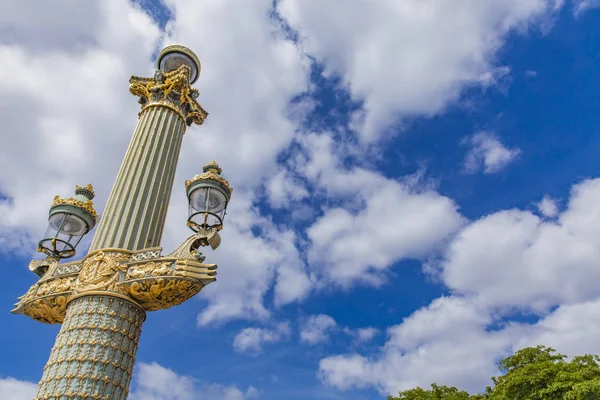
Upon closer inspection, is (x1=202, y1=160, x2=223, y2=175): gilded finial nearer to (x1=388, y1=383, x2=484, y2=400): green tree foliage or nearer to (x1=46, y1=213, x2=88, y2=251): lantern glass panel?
(x1=46, y1=213, x2=88, y2=251): lantern glass panel

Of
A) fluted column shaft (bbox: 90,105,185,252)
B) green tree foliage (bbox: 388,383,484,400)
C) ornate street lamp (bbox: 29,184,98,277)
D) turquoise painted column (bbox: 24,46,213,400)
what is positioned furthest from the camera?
green tree foliage (bbox: 388,383,484,400)

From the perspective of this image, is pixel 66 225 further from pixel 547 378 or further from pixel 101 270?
pixel 547 378

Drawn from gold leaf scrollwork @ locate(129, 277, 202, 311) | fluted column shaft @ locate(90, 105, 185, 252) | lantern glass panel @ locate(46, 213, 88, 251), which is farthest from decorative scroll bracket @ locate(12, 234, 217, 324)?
lantern glass panel @ locate(46, 213, 88, 251)

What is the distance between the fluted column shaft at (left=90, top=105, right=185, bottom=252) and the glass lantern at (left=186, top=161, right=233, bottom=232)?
3.07 feet

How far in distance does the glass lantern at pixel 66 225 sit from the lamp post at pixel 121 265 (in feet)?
0.08

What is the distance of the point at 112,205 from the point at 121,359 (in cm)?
372

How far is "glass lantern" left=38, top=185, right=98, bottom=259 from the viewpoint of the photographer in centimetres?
1141

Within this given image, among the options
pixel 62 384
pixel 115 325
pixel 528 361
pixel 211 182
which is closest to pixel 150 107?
pixel 211 182

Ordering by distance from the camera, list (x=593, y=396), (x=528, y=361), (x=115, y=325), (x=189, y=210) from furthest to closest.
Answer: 1. (x=528, y=361)
2. (x=593, y=396)
3. (x=189, y=210)
4. (x=115, y=325)

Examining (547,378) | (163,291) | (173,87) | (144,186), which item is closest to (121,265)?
(163,291)

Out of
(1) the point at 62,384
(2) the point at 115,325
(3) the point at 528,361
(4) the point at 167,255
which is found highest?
(3) the point at 528,361

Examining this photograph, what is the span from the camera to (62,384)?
8.48 metres

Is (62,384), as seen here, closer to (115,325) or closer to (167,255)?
(115,325)

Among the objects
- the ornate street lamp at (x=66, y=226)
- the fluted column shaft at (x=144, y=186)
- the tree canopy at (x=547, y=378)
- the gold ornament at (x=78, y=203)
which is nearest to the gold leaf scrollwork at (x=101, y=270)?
the fluted column shaft at (x=144, y=186)
